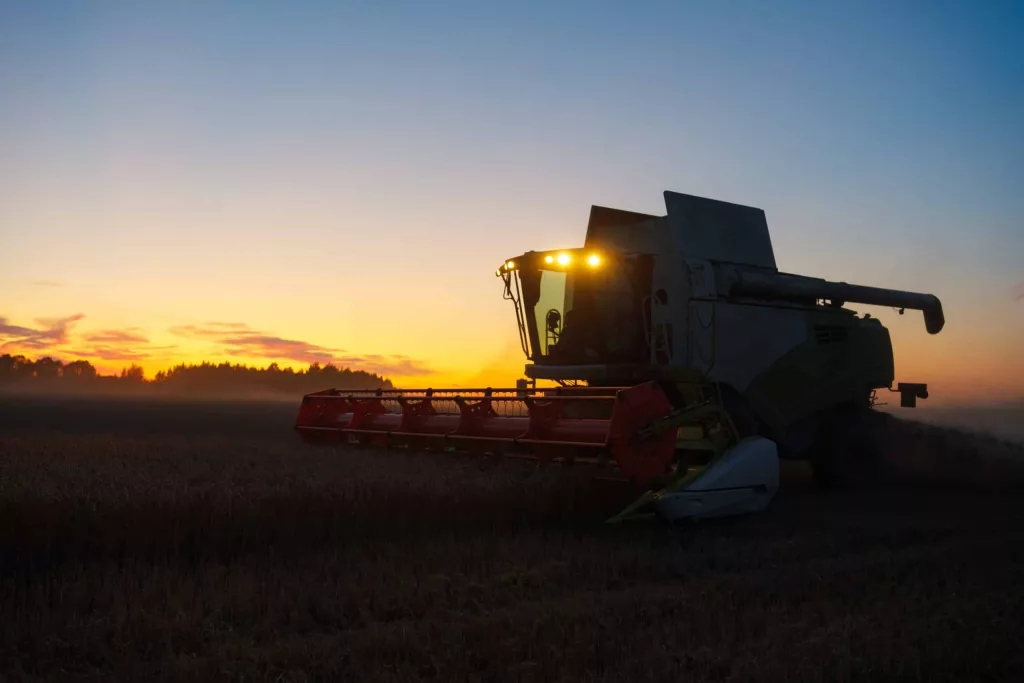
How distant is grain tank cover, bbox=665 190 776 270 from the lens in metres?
8.47

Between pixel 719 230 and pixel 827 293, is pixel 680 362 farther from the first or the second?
pixel 827 293

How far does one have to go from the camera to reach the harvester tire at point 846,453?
917 cm

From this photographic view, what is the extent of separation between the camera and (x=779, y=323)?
8.92m

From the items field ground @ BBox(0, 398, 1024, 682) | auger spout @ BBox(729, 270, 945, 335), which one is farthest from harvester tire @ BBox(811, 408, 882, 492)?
field ground @ BBox(0, 398, 1024, 682)

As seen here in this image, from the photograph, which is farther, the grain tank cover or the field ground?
the grain tank cover

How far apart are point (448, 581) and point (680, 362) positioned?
4.58 meters

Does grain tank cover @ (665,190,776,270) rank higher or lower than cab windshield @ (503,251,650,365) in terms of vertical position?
higher

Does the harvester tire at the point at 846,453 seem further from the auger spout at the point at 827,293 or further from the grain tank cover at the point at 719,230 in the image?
the grain tank cover at the point at 719,230

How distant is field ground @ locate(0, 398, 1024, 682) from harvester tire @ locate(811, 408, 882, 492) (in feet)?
7.69

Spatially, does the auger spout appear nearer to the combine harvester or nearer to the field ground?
the combine harvester

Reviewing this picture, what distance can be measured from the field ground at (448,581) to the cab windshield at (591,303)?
84.9 inches

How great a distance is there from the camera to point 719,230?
8.95 metres

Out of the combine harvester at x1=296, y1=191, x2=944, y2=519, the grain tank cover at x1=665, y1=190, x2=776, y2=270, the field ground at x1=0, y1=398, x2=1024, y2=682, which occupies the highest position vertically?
the grain tank cover at x1=665, y1=190, x2=776, y2=270

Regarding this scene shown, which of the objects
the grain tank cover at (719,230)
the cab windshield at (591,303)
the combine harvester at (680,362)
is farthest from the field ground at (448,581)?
the grain tank cover at (719,230)
